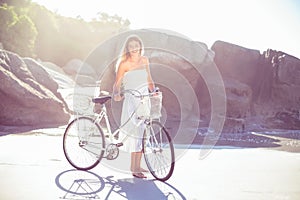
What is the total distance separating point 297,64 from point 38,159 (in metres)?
8.85

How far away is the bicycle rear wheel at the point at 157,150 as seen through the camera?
12.3 feet

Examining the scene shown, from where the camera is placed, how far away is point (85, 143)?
13.5 feet

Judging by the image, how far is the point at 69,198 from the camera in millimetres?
3055

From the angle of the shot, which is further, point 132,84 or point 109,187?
point 132,84

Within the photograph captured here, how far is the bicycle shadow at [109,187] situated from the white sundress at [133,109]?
43 centimetres

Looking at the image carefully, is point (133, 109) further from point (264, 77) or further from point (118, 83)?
point (264, 77)

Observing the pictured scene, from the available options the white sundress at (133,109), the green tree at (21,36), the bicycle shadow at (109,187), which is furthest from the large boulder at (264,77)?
the green tree at (21,36)

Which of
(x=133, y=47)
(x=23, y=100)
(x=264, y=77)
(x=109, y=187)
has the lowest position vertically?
(x=109, y=187)

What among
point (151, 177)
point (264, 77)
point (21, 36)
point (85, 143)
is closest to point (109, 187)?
point (151, 177)

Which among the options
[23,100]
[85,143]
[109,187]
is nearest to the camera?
[109,187]

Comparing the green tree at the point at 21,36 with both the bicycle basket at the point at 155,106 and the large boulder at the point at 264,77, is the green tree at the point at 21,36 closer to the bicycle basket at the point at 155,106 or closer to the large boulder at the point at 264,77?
the large boulder at the point at 264,77

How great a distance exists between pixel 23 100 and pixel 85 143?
3.23 m

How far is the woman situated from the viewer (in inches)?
154

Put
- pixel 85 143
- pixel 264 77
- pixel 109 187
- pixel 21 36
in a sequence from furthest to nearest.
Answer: pixel 21 36 < pixel 264 77 < pixel 85 143 < pixel 109 187
